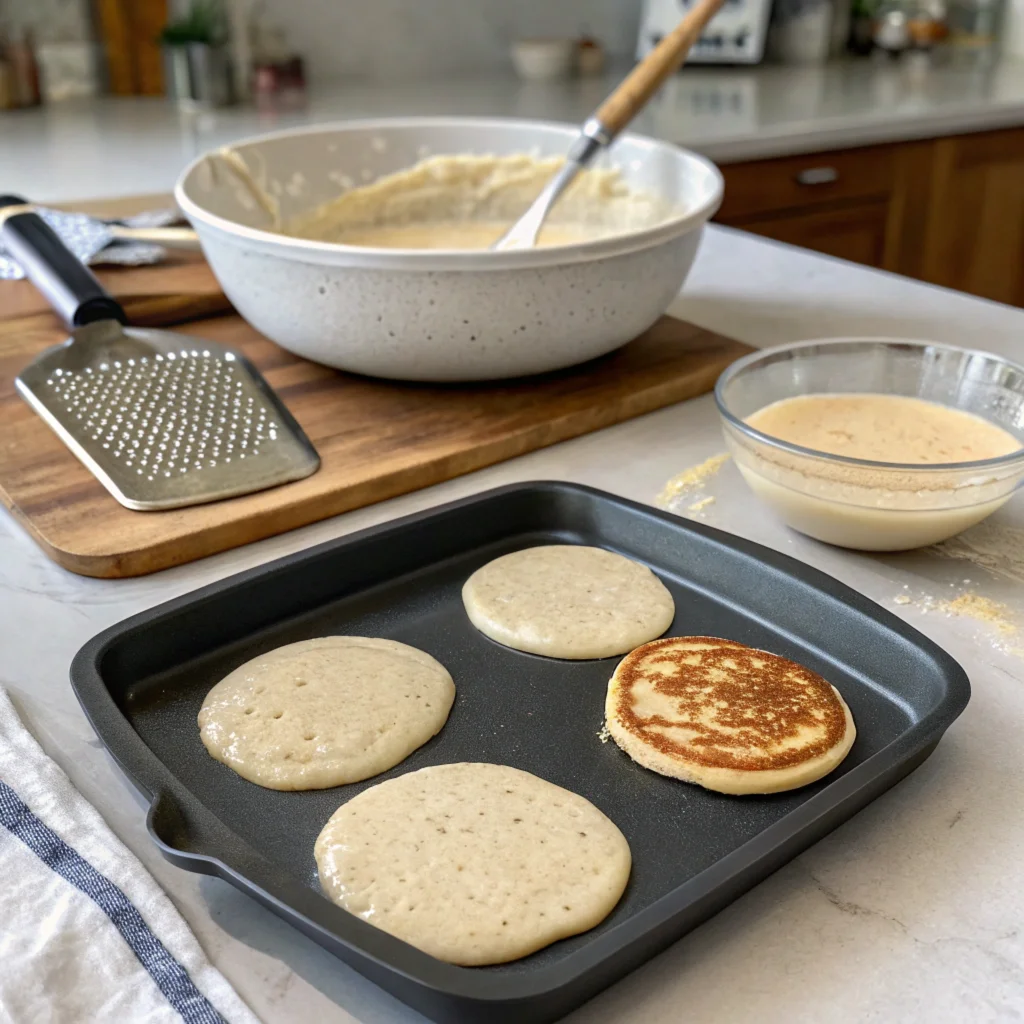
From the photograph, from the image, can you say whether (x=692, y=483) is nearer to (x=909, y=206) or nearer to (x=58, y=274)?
(x=58, y=274)

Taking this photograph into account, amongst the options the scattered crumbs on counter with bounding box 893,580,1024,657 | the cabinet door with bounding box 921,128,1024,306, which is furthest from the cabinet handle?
the scattered crumbs on counter with bounding box 893,580,1024,657

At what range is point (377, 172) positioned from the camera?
145 cm

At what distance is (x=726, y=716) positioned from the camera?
27.4 inches

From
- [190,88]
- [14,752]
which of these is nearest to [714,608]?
[14,752]

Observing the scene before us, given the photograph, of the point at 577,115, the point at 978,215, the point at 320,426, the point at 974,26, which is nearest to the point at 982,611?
the point at 320,426

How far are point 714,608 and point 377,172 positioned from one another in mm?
853

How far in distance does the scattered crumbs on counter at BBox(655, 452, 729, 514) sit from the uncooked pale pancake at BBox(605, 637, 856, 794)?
222 mm

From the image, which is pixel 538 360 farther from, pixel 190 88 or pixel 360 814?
pixel 190 88

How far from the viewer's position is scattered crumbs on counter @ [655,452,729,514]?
3.20 feet

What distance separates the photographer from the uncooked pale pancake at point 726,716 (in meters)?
0.65

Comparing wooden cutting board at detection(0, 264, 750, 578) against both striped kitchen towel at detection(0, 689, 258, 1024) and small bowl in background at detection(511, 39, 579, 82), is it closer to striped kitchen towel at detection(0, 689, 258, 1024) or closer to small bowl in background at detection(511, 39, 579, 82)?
striped kitchen towel at detection(0, 689, 258, 1024)

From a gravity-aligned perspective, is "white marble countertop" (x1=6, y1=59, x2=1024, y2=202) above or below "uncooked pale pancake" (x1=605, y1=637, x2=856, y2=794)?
above

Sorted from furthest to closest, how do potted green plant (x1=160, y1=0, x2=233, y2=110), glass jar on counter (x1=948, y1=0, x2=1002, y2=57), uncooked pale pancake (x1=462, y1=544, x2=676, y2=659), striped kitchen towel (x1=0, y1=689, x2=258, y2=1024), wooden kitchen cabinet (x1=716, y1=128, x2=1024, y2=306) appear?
glass jar on counter (x1=948, y1=0, x2=1002, y2=57), potted green plant (x1=160, y1=0, x2=233, y2=110), wooden kitchen cabinet (x1=716, y1=128, x2=1024, y2=306), uncooked pale pancake (x1=462, y1=544, x2=676, y2=659), striped kitchen towel (x1=0, y1=689, x2=258, y2=1024)

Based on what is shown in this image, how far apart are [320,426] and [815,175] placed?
1.56 meters
